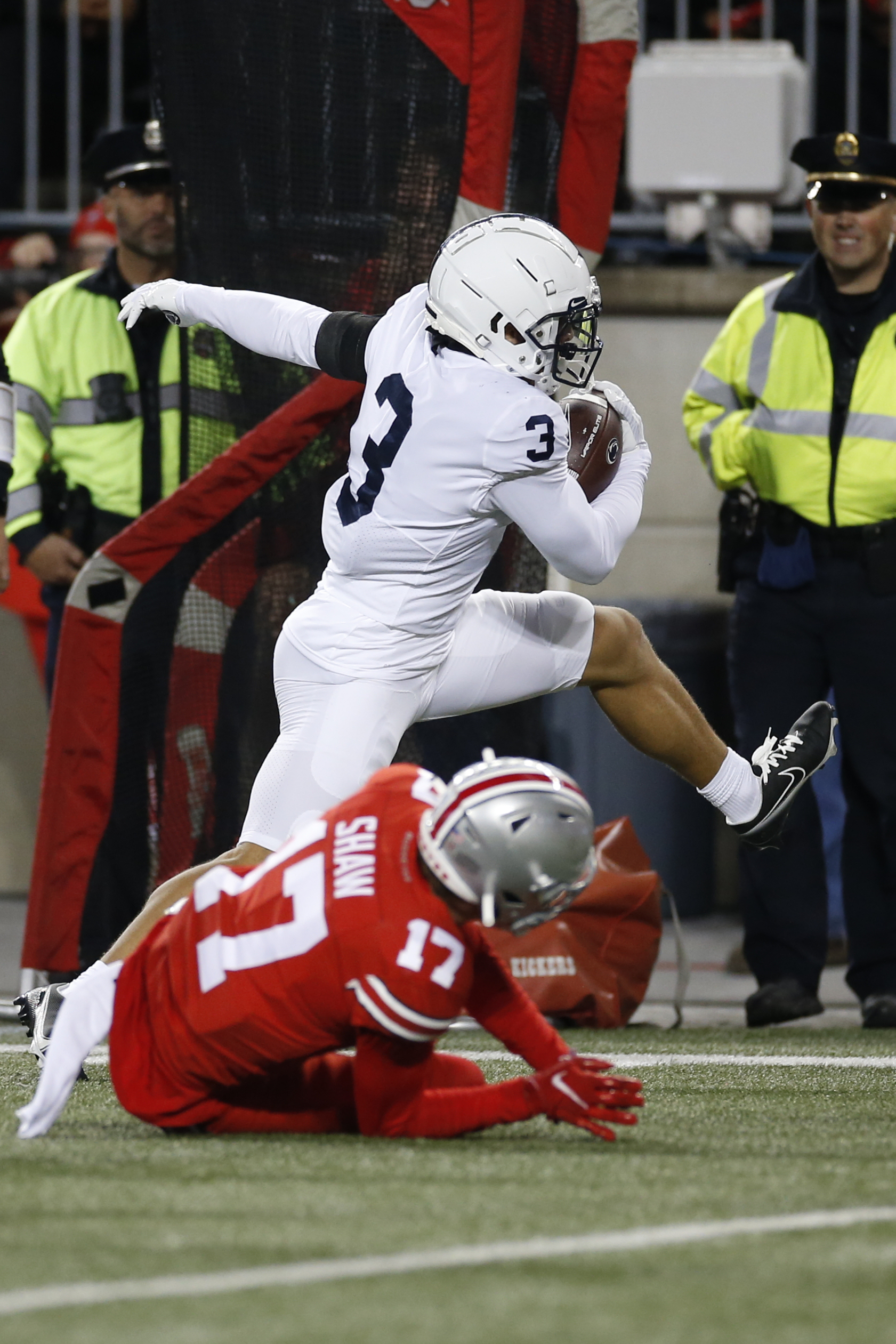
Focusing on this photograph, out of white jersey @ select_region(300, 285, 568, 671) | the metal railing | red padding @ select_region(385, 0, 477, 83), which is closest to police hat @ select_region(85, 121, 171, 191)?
red padding @ select_region(385, 0, 477, 83)

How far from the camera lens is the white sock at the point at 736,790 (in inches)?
188

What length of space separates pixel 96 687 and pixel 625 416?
5.84 feet

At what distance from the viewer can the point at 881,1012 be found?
570 cm

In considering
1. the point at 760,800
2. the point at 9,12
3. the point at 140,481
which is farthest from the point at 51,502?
the point at 9,12

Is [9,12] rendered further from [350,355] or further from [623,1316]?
[623,1316]

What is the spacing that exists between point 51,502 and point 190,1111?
295cm

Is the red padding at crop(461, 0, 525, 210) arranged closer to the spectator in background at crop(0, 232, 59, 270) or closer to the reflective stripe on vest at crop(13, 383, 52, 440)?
the reflective stripe on vest at crop(13, 383, 52, 440)

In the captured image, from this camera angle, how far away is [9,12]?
9266 millimetres

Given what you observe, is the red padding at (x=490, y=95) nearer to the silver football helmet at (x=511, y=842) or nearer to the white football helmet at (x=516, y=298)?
the white football helmet at (x=516, y=298)

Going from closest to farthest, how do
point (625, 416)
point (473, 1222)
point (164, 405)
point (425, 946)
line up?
point (473, 1222) → point (425, 946) → point (625, 416) → point (164, 405)

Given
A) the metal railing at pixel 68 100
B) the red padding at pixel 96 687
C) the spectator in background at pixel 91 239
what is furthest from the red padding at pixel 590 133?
the metal railing at pixel 68 100

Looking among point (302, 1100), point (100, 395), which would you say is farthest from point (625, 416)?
point (100, 395)

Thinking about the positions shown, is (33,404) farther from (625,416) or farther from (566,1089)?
(566,1089)

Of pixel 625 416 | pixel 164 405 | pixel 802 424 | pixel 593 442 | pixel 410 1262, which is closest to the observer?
pixel 410 1262
